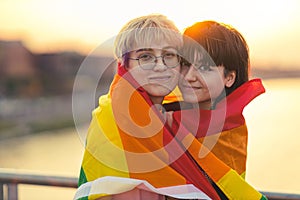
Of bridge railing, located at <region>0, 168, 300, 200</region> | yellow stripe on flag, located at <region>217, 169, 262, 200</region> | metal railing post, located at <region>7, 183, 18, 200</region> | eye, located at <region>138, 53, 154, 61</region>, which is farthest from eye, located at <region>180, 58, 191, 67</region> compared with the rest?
metal railing post, located at <region>7, 183, 18, 200</region>

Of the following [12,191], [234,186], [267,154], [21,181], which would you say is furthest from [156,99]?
[267,154]

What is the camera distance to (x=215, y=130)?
190cm

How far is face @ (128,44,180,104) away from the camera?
6.04 feet

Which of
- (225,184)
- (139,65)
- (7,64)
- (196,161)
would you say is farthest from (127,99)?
(7,64)

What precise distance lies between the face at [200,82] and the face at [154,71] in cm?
7

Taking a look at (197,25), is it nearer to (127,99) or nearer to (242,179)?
(127,99)

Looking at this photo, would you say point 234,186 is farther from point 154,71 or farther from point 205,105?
point 154,71

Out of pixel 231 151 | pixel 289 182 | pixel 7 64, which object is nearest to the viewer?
pixel 231 151

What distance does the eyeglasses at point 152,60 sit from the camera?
184 cm

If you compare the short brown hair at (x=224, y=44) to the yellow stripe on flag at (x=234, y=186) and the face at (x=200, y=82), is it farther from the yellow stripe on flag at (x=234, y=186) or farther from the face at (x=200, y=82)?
the yellow stripe on flag at (x=234, y=186)

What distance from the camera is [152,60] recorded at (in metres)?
1.85

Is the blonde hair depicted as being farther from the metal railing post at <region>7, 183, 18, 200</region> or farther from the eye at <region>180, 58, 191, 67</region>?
the metal railing post at <region>7, 183, 18, 200</region>

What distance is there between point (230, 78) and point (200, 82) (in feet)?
0.40

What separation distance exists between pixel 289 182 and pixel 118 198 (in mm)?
14710
